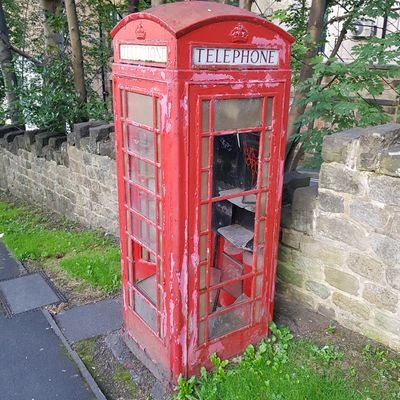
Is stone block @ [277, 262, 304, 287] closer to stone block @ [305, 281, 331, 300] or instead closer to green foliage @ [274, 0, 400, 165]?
A: stone block @ [305, 281, 331, 300]

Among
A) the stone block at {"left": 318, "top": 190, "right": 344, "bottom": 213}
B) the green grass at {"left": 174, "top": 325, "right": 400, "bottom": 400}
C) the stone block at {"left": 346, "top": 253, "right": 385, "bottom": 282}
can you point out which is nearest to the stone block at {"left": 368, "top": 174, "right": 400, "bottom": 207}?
the stone block at {"left": 318, "top": 190, "right": 344, "bottom": 213}

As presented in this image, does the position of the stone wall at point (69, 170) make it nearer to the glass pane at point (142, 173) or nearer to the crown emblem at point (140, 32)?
the glass pane at point (142, 173)

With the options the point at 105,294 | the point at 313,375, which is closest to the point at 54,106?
the point at 105,294

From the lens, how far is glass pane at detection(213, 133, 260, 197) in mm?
3339

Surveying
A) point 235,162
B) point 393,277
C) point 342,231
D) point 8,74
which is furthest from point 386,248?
point 8,74

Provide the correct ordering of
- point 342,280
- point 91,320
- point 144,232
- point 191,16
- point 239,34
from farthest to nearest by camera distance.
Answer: point 91,320 < point 342,280 < point 144,232 < point 239,34 < point 191,16

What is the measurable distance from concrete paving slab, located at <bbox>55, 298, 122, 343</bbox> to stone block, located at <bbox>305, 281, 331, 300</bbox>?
1.71 meters

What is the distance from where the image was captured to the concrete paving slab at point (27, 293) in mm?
4449

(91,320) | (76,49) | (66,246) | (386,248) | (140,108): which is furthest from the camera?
(76,49)

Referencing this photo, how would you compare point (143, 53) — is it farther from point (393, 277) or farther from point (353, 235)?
point (393, 277)

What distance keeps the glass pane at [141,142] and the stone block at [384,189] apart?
1.56 m

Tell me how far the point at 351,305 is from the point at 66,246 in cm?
368

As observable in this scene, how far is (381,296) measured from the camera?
337 centimetres

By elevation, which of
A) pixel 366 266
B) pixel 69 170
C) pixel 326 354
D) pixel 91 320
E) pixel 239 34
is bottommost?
pixel 91 320
